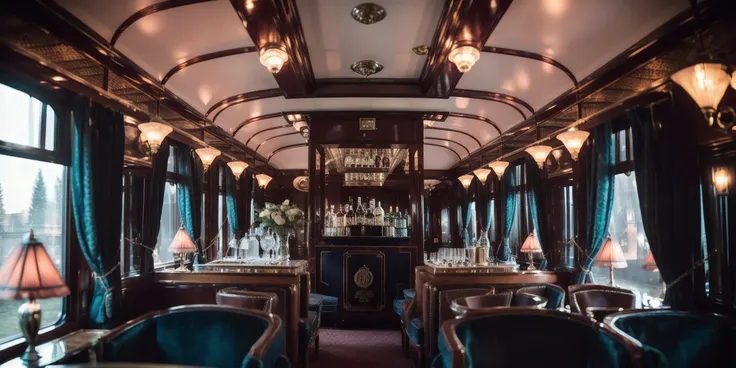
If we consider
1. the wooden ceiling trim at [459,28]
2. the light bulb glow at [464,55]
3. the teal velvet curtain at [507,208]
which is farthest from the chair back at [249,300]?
the teal velvet curtain at [507,208]

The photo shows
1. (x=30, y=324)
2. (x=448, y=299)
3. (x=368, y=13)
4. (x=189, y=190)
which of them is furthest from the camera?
(x=189, y=190)

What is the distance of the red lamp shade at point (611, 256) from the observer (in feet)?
14.3

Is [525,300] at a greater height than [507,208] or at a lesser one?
lesser

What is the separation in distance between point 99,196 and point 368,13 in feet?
8.57

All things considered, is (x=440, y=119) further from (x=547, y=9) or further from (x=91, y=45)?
(x=91, y=45)

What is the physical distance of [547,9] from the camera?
3.72 m

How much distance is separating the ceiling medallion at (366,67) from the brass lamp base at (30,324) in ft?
12.0

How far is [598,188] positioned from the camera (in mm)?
4758

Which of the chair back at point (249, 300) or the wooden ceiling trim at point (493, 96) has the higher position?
the wooden ceiling trim at point (493, 96)

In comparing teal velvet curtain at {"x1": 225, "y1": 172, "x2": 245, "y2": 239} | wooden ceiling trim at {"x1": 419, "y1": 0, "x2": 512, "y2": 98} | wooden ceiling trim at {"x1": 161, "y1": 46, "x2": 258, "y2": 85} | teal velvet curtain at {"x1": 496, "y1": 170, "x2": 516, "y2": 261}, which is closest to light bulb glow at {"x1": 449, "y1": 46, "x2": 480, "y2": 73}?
wooden ceiling trim at {"x1": 419, "y1": 0, "x2": 512, "y2": 98}

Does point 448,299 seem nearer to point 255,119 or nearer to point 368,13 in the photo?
point 368,13

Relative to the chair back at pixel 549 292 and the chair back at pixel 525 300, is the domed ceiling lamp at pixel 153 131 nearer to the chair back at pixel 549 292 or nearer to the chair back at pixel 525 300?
the chair back at pixel 525 300

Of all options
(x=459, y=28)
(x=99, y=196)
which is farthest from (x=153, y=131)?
(x=459, y=28)

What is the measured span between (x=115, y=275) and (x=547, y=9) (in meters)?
4.14
